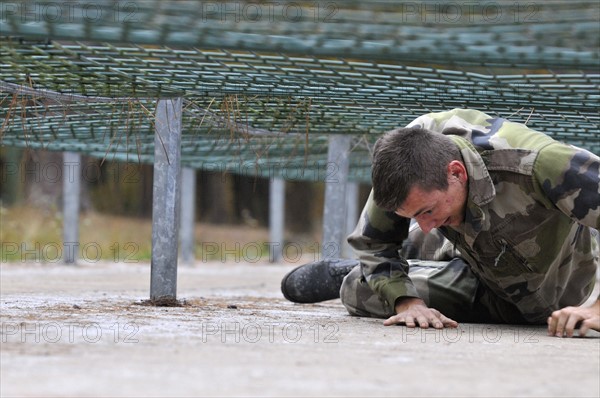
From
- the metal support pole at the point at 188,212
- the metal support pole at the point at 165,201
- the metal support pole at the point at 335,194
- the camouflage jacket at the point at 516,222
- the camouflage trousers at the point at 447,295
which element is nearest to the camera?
the camouflage jacket at the point at 516,222

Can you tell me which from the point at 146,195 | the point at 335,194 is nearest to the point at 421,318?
the point at 335,194

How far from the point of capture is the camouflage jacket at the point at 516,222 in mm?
3652

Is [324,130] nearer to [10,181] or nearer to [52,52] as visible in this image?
[52,52]

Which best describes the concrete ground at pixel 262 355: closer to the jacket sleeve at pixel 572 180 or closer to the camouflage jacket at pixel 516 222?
the camouflage jacket at pixel 516 222

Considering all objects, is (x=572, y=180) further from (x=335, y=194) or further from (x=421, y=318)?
(x=335, y=194)

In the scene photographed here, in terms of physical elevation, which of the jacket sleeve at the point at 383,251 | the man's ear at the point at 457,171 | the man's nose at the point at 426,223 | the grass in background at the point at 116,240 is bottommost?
the grass in background at the point at 116,240

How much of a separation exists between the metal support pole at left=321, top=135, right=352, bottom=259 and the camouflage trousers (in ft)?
6.81

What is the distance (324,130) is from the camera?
621 centimetres

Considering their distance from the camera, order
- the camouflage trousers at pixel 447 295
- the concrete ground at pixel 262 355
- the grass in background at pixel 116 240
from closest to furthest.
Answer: the concrete ground at pixel 262 355, the camouflage trousers at pixel 447 295, the grass in background at pixel 116 240

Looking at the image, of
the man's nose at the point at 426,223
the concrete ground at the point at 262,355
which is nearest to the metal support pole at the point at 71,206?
the concrete ground at the point at 262,355

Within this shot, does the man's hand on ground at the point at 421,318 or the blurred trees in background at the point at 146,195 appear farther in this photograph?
Result: the blurred trees in background at the point at 146,195

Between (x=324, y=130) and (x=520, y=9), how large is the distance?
245 centimetres

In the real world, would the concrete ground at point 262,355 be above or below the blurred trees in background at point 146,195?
below

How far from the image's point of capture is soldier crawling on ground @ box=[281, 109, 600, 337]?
3586mm
